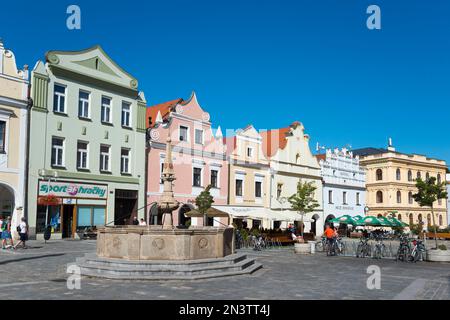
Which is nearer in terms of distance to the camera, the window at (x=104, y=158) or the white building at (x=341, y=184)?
the window at (x=104, y=158)

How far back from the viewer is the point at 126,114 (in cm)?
3369

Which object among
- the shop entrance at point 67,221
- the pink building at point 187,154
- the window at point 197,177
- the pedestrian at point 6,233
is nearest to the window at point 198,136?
the pink building at point 187,154

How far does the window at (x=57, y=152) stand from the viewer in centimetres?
2905

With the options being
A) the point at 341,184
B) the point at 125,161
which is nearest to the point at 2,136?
the point at 125,161

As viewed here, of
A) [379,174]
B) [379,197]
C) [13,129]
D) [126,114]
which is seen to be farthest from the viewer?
[379,174]

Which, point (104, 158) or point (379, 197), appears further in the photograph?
point (379, 197)

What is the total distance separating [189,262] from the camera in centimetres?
1277

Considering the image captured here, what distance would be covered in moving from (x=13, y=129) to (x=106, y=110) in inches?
263

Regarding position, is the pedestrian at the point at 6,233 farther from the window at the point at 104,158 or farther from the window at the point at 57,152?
the window at the point at 104,158

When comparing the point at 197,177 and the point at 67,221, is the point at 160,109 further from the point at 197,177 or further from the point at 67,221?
Answer: the point at 67,221

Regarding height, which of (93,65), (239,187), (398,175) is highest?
(93,65)
